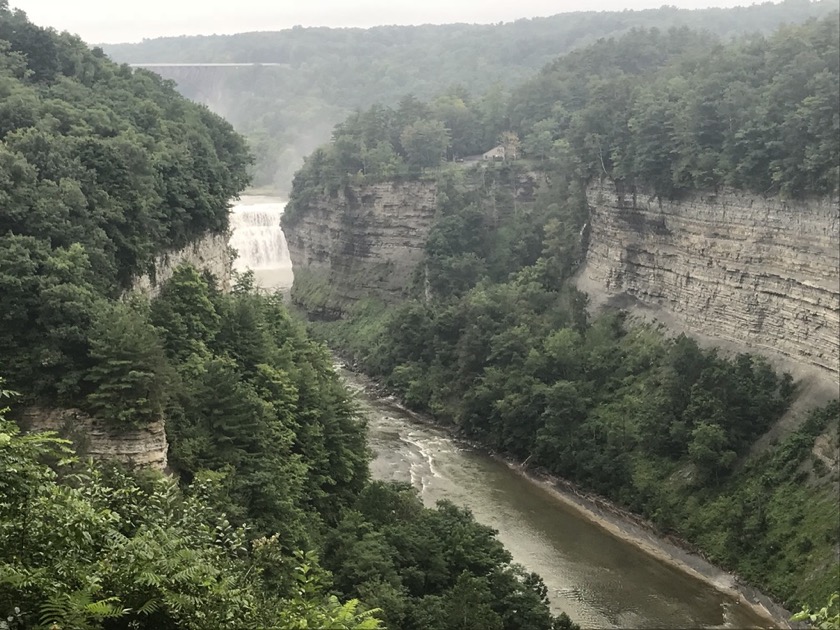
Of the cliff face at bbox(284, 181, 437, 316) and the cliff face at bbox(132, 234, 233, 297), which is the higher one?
the cliff face at bbox(132, 234, 233, 297)

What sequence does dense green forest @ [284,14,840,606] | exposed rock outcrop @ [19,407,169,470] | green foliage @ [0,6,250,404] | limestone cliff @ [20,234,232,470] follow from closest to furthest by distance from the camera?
limestone cliff @ [20,234,232,470]
exposed rock outcrop @ [19,407,169,470]
green foliage @ [0,6,250,404]
dense green forest @ [284,14,840,606]

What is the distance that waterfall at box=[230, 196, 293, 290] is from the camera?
326 feet

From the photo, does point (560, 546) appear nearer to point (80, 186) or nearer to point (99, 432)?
point (99, 432)

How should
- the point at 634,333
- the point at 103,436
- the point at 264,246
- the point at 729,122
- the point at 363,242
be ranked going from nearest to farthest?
1. the point at 103,436
2. the point at 729,122
3. the point at 634,333
4. the point at 363,242
5. the point at 264,246

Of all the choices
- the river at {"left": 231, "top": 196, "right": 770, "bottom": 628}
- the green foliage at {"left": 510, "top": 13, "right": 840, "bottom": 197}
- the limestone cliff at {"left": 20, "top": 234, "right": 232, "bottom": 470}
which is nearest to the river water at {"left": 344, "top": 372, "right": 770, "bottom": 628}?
the river at {"left": 231, "top": 196, "right": 770, "bottom": 628}

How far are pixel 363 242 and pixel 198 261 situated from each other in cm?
4530

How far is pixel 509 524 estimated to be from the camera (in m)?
42.8

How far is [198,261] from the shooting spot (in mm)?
38500

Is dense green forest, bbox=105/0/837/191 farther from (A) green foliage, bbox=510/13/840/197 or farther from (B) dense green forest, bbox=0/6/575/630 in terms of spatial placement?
(B) dense green forest, bbox=0/6/575/630

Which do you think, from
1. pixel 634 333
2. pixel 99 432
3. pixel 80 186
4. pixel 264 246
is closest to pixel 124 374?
pixel 99 432

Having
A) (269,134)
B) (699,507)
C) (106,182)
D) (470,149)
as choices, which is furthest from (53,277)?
(269,134)

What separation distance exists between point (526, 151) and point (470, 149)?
11.9 m

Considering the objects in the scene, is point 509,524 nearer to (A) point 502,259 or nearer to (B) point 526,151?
(A) point 502,259

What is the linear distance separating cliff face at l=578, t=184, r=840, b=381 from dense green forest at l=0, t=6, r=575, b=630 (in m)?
19.3
